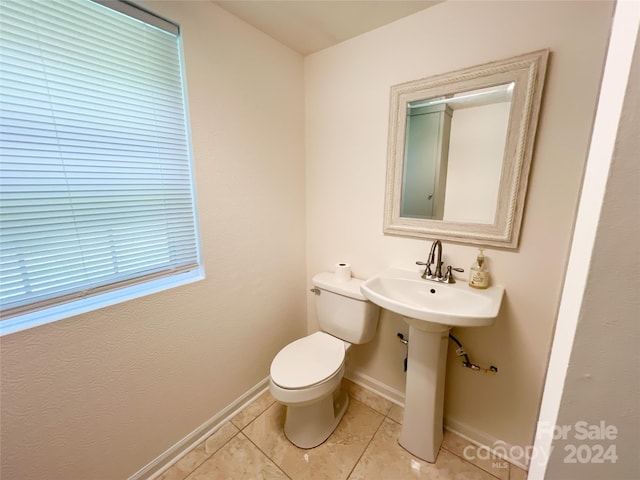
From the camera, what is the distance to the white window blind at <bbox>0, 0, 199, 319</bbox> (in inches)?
31.7

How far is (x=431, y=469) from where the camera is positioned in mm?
1231

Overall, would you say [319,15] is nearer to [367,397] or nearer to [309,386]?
[309,386]

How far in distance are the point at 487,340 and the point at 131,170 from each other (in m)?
1.80

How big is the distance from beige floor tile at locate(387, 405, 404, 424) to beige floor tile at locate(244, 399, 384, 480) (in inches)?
2.7

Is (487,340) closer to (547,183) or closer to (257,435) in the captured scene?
(547,183)

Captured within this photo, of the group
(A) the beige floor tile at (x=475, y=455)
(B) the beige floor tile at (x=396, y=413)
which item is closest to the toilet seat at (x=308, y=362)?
(B) the beige floor tile at (x=396, y=413)

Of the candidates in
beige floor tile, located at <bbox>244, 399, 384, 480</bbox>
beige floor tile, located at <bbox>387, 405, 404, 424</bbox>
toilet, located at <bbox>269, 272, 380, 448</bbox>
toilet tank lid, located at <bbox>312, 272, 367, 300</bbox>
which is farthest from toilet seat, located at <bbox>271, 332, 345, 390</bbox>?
beige floor tile, located at <bbox>387, 405, 404, 424</bbox>

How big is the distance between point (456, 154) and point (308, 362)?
1.31 metres

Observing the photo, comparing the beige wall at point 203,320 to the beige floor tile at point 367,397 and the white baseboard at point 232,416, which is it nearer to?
the white baseboard at point 232,416

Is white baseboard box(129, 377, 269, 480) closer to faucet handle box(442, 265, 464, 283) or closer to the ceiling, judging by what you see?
faucet handle box(442, 265, 464, 283)

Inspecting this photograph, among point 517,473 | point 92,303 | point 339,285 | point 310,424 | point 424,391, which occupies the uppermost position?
point 92,303

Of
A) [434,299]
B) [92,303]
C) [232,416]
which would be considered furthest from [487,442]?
[92,303]

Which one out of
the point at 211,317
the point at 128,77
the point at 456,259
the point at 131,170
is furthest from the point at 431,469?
the point at 128,77

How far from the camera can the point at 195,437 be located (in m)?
1.34
